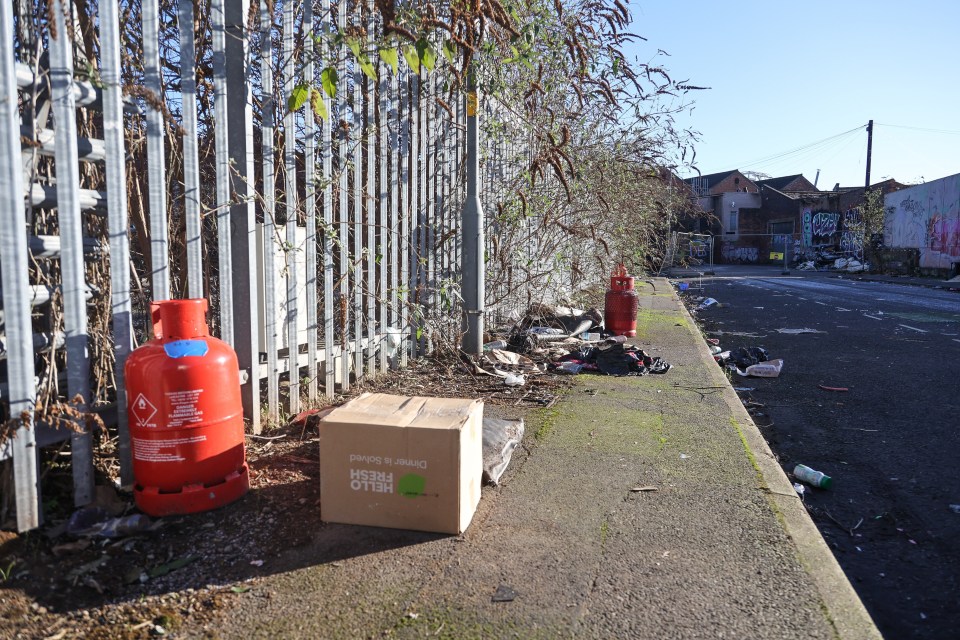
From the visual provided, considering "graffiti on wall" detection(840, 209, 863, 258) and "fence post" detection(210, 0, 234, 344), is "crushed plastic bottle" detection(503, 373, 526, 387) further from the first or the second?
"graffiti on wall" detection(840, 209, 863, 258)

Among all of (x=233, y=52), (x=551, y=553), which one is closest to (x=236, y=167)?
(x=233, y=52)

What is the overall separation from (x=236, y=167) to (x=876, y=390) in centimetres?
580

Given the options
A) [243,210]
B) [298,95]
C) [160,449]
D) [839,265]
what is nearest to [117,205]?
[243,210]

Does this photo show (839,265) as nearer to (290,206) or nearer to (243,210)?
(290,206)

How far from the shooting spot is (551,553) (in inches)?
102

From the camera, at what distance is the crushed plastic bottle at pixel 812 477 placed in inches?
155

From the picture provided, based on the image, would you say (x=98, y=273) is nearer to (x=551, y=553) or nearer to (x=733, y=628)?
(x=551, y=553)

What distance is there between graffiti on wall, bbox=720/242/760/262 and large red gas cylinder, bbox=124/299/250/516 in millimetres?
61011

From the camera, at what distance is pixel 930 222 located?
2906 cm

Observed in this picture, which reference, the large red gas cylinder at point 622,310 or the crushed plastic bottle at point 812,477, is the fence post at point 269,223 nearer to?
the crushed plastic bottle at point 812,477

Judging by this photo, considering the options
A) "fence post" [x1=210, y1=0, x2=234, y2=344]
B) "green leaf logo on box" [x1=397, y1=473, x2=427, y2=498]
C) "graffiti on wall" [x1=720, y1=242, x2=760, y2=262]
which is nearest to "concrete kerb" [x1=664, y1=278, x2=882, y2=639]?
"green leaf logo on box" [x1=397, y1=473, x2=427, y2=498]

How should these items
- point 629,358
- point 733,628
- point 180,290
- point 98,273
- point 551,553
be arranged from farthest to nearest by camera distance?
1. point 629,358
2. point 180,290
3. point 98,273
4. point 551,553
5. point 733,628

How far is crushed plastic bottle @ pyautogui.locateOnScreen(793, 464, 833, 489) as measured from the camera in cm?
395

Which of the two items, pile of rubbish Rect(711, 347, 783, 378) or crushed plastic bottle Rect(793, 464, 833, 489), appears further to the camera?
pile of rubbish Rect(711, 347, 783, 378)
